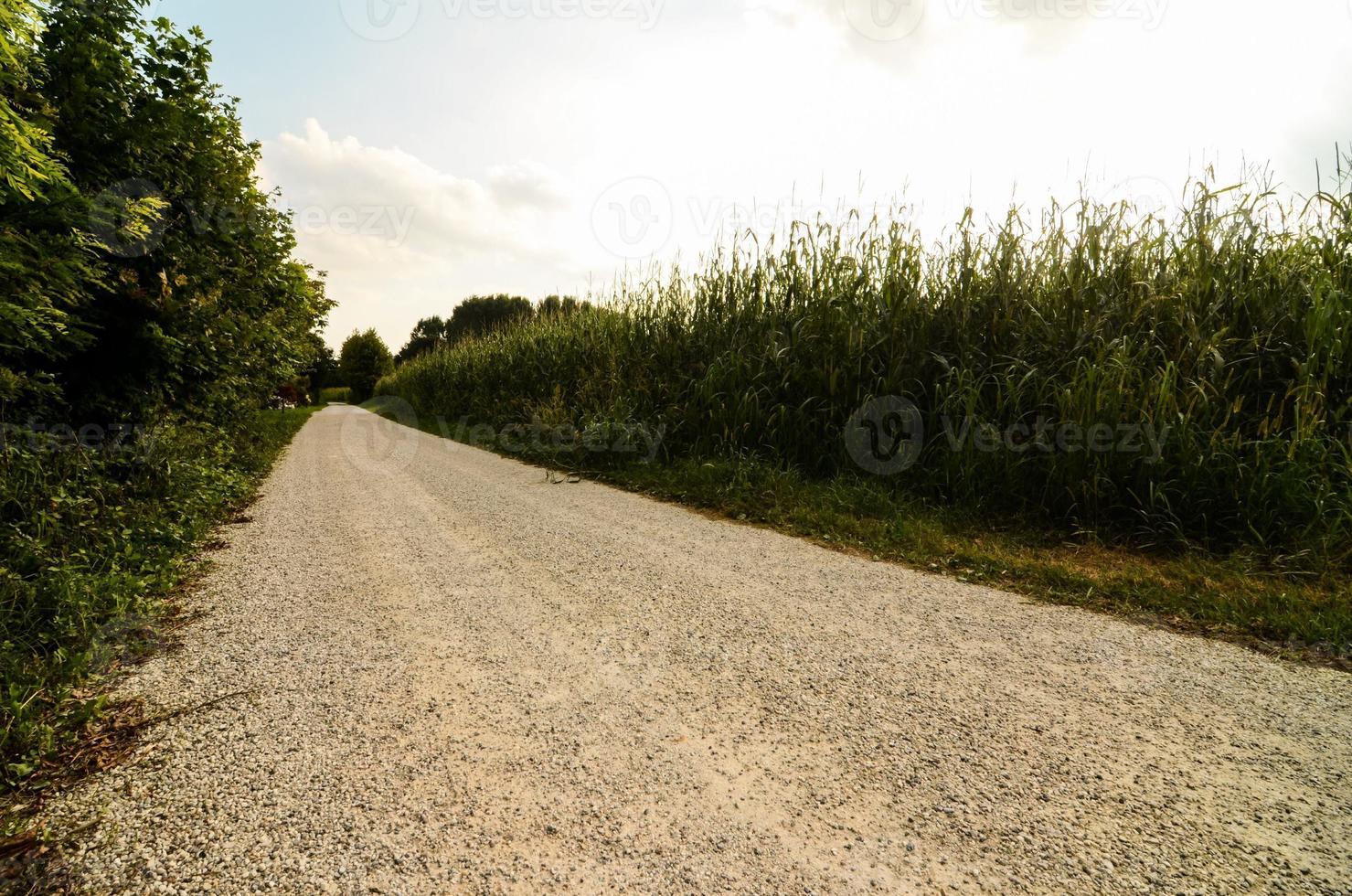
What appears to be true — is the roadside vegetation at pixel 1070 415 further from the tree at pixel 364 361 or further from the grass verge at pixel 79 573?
the tree at pixel 364 361

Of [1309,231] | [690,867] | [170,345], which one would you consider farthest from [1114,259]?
[170,345]

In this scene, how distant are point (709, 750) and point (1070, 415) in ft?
12.8

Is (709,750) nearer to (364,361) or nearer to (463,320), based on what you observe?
(463,320)

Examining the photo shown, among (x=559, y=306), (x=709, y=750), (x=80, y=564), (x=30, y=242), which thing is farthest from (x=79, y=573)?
(x=559, y=306)

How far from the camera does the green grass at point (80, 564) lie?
2059mm

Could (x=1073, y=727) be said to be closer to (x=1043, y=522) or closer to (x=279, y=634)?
(x=1043, y=522)

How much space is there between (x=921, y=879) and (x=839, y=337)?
4.96m

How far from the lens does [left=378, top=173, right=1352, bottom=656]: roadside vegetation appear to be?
11.6 ft

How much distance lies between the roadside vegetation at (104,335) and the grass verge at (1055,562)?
3963 mm

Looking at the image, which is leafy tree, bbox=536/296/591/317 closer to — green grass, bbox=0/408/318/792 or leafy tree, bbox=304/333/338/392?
green grass, bbox=0/408/318/792

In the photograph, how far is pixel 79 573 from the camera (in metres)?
3.00

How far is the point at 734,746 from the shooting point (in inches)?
76.0

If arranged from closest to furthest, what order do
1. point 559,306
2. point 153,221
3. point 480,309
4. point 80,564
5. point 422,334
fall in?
point 80,564
point 153,221
point 559,306
point 480,309
point 422,334

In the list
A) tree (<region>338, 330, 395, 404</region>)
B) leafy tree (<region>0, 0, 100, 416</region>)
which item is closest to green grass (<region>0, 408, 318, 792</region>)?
leafy tree (<region>0, 0, 100, 416</region>)
